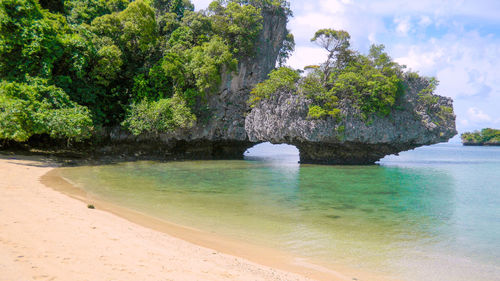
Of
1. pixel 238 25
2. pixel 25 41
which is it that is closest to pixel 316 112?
pixel 238 25

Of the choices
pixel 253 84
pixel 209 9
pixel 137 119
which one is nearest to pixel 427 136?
pixel 253 84

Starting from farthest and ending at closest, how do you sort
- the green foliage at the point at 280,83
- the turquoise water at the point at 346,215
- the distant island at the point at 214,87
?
the green foliage at the point at 280,83
the distant island at the point at 214,87
the turquoise water at the point at 346,215

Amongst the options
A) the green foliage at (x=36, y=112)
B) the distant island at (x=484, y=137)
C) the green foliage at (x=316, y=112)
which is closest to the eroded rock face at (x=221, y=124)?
the green foliage at (x=316, y=112)

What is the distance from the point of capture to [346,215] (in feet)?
28.9

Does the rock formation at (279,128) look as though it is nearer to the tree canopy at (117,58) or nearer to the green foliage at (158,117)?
the tree canopy at (117,58)

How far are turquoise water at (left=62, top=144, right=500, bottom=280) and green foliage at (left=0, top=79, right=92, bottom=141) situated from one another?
295cm

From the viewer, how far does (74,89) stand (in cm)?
2041

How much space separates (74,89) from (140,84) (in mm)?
4604

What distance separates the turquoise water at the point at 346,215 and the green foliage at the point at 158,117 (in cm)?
759

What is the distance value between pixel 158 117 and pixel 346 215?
1685cm

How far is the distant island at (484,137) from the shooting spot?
8488 centimetres

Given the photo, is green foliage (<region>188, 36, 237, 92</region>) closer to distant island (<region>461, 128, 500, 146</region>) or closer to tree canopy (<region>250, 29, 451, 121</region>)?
tree canopy (<region>250, 29, 451, 121</region>)

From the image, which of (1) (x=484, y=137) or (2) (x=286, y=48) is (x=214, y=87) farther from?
(1) (x=484, y=137)

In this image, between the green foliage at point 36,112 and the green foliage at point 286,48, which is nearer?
the green foliage at point 36,112
